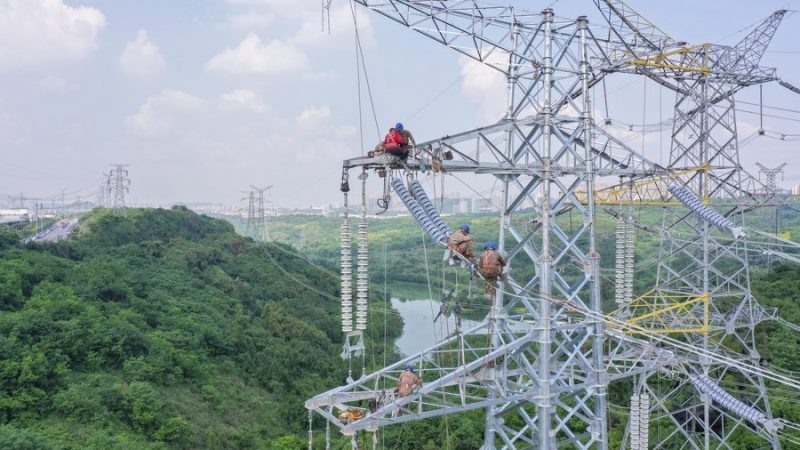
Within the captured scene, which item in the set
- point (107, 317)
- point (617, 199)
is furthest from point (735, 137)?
point (107, 317)

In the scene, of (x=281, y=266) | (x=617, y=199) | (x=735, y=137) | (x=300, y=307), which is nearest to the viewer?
(x=617, y=199)

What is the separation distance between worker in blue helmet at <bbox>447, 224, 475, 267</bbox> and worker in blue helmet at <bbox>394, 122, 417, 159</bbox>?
1290mm

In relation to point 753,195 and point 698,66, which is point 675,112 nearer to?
point 698,66

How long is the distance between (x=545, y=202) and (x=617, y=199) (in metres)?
5.68

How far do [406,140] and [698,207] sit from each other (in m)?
8.21

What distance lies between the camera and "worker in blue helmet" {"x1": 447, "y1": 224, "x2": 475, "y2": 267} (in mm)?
8189

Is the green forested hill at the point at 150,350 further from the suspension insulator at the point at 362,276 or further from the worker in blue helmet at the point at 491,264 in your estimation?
the worker in blue helmet at the point at 491,264

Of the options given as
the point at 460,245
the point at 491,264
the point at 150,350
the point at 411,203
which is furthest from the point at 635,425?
the point at 150,350

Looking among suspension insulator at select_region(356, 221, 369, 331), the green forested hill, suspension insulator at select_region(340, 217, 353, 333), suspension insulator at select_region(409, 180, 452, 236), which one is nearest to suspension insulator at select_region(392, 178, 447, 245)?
suspension insulator at select_region(409, 180, 452, 236)

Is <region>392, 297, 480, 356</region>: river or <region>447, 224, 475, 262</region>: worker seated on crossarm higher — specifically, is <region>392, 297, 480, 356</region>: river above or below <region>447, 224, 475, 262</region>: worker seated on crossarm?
below

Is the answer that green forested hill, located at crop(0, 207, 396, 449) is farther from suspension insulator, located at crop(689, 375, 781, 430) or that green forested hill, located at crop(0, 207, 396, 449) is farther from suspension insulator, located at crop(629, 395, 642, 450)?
suspension insulator, located at crop(629, 395, 642, 450)

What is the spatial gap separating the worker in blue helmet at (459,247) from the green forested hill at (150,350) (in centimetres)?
1307

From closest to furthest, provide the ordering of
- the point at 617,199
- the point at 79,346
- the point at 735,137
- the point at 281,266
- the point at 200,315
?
1. the point at 617,199
2. the point at 735,137
3. the point at 79,346
4. the point at 200,315
5. the point at 281,266

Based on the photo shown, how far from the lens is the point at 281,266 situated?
178ft
